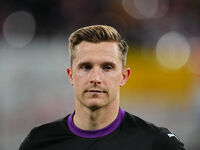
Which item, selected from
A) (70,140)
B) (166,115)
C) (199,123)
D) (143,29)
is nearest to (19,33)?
(143,29)

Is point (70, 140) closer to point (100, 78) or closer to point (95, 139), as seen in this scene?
point (95, 139)

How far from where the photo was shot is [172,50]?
9.68 metres

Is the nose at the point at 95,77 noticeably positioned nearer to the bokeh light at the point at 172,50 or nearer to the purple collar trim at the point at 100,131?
the purple collar trim at the point at 100,131

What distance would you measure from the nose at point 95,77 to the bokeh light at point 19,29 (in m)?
6.00

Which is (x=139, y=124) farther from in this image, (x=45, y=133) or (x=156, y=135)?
(x=45, y=133)

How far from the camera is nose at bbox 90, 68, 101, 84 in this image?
2824mm

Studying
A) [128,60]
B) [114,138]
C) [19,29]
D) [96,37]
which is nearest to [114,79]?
[96,37]

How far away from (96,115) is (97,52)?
1.67 ft

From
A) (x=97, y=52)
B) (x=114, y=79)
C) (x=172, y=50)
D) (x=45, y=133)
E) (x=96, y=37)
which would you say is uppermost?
(x=96, y=37)

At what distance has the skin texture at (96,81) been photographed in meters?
2.85

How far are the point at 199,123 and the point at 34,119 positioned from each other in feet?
13.5

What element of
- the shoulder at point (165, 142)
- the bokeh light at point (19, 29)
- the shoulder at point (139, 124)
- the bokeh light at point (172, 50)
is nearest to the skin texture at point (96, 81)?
the shoulder at point (139, 124)

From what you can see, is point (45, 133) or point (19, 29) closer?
point (45, 133)

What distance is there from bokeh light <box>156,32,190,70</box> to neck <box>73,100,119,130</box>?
6.44m
